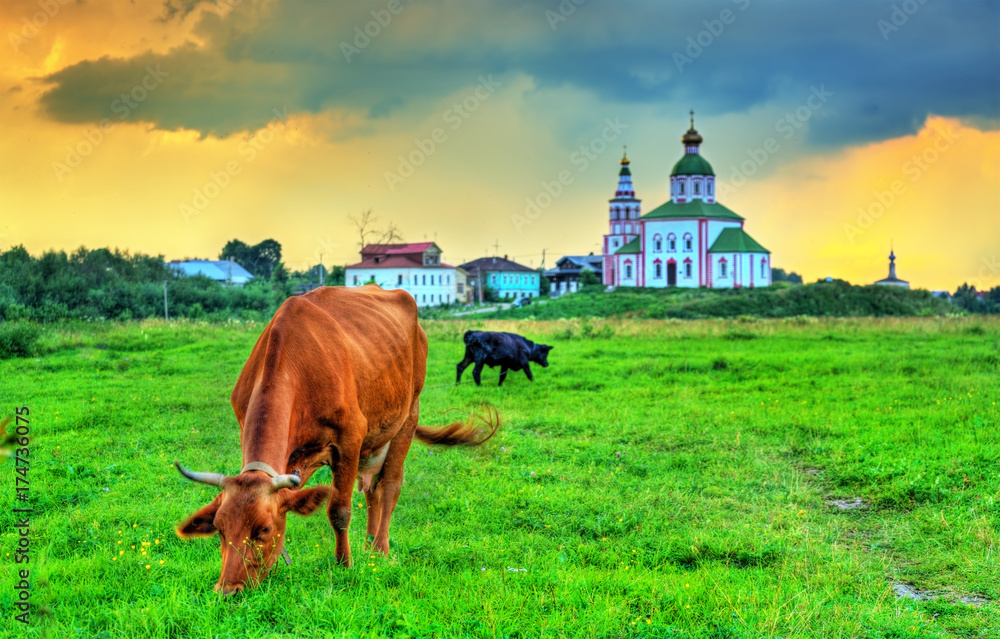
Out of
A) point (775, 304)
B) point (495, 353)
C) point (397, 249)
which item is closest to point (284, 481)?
point (495, 353)

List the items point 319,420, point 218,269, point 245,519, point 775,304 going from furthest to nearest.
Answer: point 218,269 → point 775,304 → point 319,420 → point 245,519

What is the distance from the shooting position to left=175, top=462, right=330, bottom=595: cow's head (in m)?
4.30

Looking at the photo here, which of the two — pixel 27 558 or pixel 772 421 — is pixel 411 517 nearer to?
pixel 27 558

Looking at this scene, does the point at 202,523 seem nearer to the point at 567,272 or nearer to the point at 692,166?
the point at 692,166

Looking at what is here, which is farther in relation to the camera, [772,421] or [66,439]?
[772,421]

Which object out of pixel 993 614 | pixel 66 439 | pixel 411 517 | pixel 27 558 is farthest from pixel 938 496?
pixel 66 439

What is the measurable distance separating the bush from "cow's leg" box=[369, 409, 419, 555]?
13.7m

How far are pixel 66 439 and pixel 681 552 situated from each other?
7.73 metres

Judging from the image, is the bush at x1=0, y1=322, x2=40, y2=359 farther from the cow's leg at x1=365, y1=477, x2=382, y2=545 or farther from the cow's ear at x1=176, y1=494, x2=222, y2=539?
the cow's ear at x1=176, y1=494, x2=222, y2=539

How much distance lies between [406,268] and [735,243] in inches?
1224

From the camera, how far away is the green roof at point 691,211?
76.2m

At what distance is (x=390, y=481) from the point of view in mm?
6863

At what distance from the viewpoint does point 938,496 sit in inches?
318

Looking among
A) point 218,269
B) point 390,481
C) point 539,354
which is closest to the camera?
point 390,481
